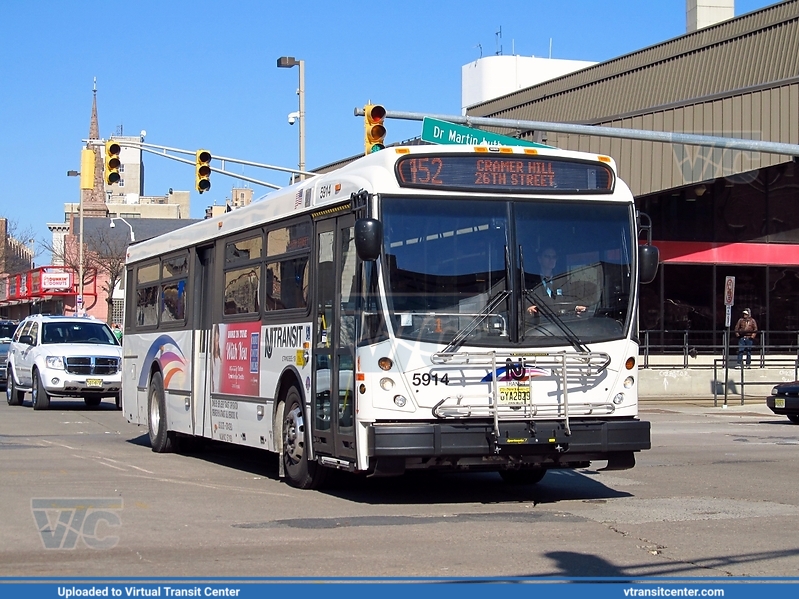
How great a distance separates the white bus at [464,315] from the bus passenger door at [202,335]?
287 cm

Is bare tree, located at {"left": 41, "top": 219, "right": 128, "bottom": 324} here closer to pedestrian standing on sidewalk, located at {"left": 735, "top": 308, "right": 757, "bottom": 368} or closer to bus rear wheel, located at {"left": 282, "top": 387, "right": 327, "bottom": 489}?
pedestrian standing on sidewalk, located at {"left": 735, "top": 308, "right": 757, "bottom": 368}

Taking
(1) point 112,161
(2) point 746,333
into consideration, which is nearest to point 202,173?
(1) point 112,161

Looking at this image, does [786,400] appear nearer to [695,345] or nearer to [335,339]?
[335,339]

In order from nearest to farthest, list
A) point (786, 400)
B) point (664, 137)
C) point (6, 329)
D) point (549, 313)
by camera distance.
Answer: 1. point (549, 313)
2. point (664, 137)
3. point (786, 400)
4. point (6, 329)

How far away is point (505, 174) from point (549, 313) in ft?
4.46

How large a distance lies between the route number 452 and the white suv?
52.6 ft

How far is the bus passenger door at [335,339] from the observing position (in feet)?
35.3

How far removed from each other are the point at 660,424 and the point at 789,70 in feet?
48.1

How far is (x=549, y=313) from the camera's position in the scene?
423 inches

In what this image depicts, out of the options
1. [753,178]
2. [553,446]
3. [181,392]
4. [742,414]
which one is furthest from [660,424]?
[753,178]

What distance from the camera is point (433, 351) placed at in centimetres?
1035

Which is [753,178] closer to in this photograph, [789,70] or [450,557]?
[789,70]

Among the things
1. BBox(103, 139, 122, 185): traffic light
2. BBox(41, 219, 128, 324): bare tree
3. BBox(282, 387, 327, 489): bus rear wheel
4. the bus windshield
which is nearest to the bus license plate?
the bus windshield

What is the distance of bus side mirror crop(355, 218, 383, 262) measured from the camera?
10094 mm
